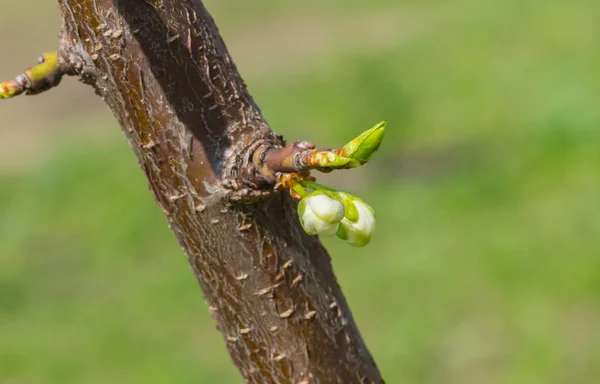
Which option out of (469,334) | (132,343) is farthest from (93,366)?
(469,334)

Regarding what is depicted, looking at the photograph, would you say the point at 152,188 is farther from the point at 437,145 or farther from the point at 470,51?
the point at 470,51

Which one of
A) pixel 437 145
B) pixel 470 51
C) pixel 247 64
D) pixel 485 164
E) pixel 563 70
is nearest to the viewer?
pixel 485 164

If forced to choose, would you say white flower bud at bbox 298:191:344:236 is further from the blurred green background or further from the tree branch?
the blurred green background

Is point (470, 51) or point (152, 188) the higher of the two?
point (470, 51)

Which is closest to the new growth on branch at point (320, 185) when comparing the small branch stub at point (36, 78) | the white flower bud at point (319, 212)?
the white flower bud at point (319, 212)

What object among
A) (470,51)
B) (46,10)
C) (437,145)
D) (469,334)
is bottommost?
(469,334)

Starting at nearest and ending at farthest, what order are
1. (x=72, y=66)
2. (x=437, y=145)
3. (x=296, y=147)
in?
(x=296, y=147) < (x=72, y=66) < (x=437, y=145)

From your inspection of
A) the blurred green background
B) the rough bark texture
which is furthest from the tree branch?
the blurred green background

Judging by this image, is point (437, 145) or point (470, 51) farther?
point (470, 51)
